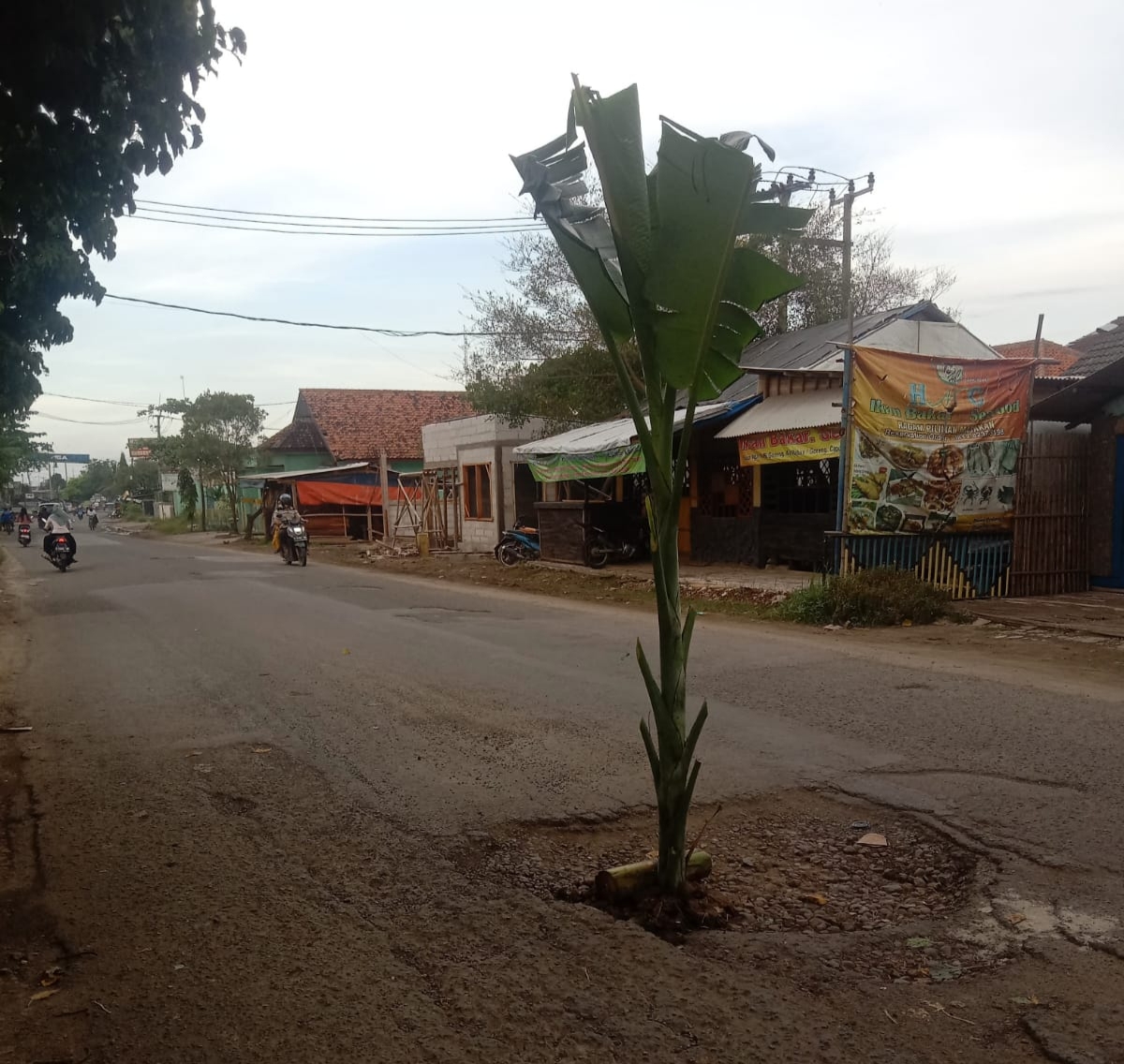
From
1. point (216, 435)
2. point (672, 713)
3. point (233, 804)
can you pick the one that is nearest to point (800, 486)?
point (233, 804)

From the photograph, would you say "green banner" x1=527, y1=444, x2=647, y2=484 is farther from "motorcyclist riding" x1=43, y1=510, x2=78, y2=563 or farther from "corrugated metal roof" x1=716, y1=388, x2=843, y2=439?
"motorcyclist riding" x1=43, y1=510, x2=78, y2=563

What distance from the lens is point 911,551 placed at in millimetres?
11875

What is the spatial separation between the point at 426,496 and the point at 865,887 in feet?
78.0

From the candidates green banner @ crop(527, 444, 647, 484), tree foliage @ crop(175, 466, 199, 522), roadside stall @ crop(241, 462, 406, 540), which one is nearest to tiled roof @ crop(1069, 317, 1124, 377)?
green banner @ crop(527, 444, 647, 484)

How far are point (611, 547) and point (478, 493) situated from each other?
797 centimetres

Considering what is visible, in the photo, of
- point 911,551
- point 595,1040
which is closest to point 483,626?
point 911,551

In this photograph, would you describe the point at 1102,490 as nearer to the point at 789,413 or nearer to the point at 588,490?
the point at 789,413

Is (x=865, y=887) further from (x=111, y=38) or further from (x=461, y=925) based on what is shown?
(x=111, y=38)

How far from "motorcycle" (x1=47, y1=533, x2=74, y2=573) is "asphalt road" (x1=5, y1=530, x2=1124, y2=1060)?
1346 cm

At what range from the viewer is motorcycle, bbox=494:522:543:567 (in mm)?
20969

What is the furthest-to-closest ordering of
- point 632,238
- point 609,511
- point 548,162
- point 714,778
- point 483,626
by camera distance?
point 609,511 → point 483,626 → point 714,778 → point 548,162 → point 632,238

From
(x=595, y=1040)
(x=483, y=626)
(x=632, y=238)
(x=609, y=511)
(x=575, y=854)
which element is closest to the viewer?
(x=595, y=1040)

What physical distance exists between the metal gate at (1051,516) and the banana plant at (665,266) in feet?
32.5

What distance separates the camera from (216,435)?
3875 centimetres
